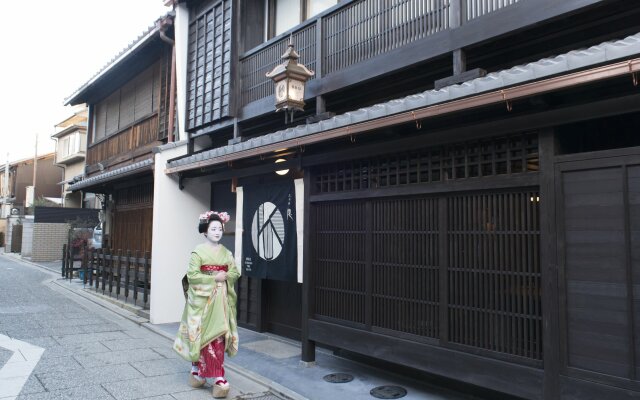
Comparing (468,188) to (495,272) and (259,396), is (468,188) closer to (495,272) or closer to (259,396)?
(495,272)

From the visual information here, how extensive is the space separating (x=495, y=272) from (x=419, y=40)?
11.1 ft

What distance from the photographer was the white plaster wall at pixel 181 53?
12.0m

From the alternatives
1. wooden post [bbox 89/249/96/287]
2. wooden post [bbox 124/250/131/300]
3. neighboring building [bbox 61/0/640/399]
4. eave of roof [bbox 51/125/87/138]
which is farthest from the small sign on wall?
eave of roof [bbox 51/125/87/138]

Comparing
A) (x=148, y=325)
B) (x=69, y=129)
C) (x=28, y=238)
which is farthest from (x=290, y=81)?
(x=69, y=129)

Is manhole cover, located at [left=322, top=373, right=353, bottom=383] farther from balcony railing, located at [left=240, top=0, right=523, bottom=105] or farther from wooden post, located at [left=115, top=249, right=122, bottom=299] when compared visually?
wooden post, located at [left=115, top=249, right=122, bottom=299]

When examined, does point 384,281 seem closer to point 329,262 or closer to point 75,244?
point 329,262

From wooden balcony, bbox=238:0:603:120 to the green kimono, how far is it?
3.52m

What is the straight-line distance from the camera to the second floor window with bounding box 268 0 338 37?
9539 millimetres

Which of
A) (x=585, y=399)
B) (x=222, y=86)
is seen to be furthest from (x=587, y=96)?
(x=222, y=86)

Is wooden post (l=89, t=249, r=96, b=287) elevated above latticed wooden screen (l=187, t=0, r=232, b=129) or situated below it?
below

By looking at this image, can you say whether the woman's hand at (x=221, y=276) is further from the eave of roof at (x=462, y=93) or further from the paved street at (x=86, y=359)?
the eave of roof at (x=462, y=93)

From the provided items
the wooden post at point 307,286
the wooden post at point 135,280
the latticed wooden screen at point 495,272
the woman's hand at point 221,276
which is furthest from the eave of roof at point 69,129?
the latticed wooden screen at point 495,272

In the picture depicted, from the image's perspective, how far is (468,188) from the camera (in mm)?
5695

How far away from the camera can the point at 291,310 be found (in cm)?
976
